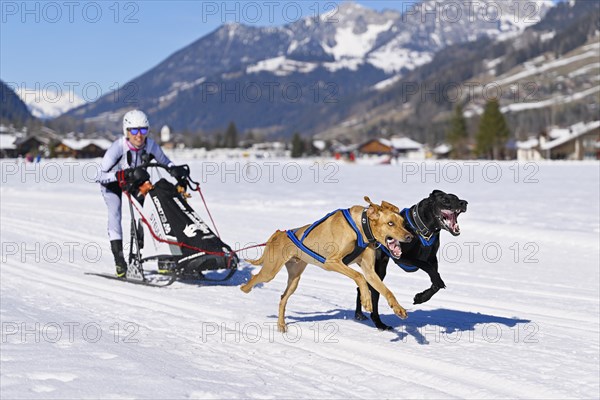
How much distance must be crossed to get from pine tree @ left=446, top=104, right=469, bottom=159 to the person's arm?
98.3m

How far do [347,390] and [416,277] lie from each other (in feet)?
18.6

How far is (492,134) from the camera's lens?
320ft

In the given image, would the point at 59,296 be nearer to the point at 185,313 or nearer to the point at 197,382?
the point at 185,313

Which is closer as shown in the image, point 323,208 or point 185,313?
point 185,313

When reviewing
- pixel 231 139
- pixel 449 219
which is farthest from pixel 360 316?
Result: pixel 231 139

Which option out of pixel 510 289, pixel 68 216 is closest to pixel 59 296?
pixel 510 289

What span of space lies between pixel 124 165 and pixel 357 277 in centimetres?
444

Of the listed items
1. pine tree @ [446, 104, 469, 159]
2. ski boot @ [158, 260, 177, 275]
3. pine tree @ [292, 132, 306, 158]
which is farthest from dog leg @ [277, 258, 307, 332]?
pine tree @ [292, 132, 306, 158]

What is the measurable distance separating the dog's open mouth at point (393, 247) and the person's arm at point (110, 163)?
4.43 metres

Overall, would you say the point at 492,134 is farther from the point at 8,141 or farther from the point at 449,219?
the point at 449,219

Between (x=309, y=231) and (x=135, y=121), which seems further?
(x=135, y=121)

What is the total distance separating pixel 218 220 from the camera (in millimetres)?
16797

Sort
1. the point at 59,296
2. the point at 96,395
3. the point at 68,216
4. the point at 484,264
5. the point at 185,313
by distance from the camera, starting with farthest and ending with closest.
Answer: the point at 68,216 → the point at 484,264 → the point at 59,296 → the point at 185,313 → the point at 96,395

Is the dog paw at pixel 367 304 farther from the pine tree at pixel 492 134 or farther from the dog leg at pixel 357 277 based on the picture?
the pine tree at pixel 492 134
